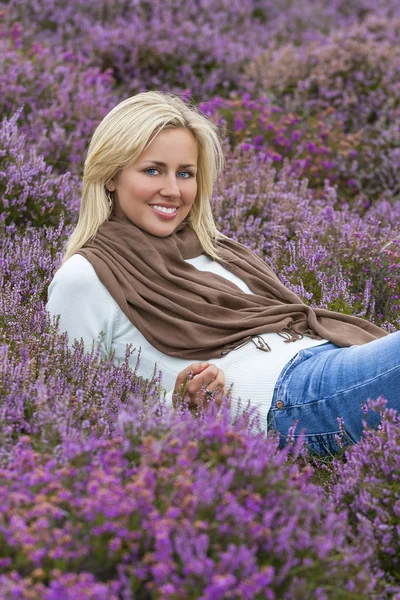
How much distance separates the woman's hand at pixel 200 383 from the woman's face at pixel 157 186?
2.34 ft

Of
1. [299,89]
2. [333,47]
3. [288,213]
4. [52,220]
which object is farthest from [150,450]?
[333,47]

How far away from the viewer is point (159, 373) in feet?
9.80

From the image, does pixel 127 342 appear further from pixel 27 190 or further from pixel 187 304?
pixel 27 190

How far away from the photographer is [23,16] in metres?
9.95

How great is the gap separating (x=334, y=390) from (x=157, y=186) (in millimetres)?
1101

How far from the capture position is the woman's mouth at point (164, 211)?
333 centimetres

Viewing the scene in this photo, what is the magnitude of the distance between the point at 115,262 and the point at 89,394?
25.2 inches

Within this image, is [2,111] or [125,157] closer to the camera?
[125,157]

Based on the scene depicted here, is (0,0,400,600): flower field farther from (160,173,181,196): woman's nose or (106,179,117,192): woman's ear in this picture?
(160,173,181,196): woman's nose

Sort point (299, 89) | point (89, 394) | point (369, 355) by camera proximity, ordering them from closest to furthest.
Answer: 1. point (89, 394)
2. point (369, 355)
3. point (299, 89)

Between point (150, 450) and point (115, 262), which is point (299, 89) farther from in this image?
point (150, 450)

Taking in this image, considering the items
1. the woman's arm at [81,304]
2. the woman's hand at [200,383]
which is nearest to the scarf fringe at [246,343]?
the woman's hand at [200,383]

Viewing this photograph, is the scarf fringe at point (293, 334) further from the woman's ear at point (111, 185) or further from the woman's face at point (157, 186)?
the woman's ear at point (111, 185)

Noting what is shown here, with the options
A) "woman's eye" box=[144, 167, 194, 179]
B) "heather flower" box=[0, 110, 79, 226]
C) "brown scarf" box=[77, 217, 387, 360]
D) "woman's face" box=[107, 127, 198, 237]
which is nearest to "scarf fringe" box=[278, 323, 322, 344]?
"brown scarf" box=[77, 217, 387, 360]
